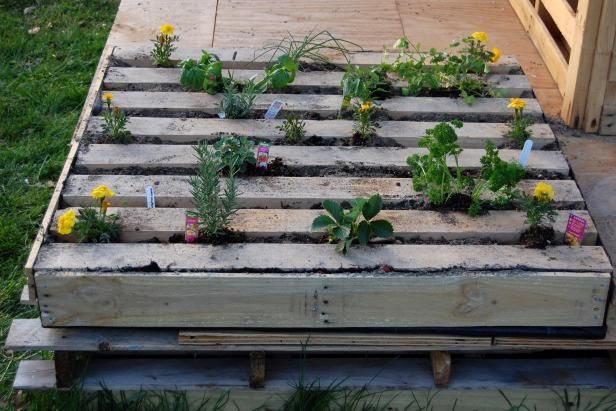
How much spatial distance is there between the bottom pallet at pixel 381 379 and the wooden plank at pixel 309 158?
67cm

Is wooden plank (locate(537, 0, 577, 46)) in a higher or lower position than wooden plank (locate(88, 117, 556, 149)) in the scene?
higher

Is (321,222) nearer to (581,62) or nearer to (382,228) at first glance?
(382,228)

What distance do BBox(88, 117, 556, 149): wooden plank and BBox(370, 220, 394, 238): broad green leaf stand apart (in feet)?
2.15

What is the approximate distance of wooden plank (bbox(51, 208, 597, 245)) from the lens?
3.00 m

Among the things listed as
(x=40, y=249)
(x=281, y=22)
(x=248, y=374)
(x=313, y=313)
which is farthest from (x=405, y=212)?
(x=281, y=22)

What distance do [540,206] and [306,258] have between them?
0.74 metres

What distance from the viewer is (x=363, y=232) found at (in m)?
2.91

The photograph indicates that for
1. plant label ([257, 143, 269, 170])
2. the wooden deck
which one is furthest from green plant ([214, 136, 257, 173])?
the wooden deck

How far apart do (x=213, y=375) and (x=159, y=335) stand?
23cm

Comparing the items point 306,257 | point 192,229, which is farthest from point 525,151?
point 192,229

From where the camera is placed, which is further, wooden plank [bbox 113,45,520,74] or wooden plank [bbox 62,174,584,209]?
wooden plank [bbox 113,45,520,74]

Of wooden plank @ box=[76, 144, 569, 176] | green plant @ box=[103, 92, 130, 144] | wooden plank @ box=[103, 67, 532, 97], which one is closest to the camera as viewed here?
wooden plank @ box=[76, 144, 569, 176]

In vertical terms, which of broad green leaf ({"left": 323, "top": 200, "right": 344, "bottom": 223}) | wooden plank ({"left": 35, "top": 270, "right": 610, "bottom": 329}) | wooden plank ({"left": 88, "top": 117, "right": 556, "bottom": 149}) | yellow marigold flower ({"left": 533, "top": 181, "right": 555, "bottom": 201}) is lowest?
wooden plank ({"left": 35, "top": 270, "right": 610, "bottom": 329})

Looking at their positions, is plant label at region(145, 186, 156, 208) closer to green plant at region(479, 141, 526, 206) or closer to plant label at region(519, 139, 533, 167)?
green plant at region(479, 141, 526, 206)
